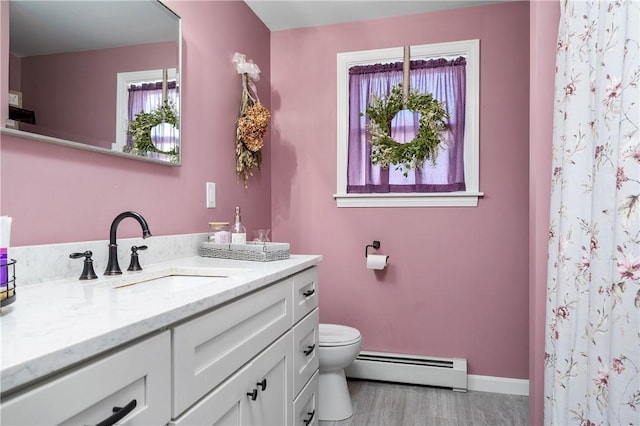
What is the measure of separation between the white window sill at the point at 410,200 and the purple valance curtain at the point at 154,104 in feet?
4.13

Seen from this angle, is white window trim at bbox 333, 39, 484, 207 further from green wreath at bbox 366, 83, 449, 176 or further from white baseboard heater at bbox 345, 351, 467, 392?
white baseboard heater at bbox 345, 351, 467, 392

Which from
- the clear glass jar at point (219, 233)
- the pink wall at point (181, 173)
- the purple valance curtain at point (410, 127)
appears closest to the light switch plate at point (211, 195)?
the pink wall at point (181, 173)

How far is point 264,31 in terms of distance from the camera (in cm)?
278

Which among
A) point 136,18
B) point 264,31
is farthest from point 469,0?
point 136,18

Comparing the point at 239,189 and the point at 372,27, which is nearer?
the point at 239,189

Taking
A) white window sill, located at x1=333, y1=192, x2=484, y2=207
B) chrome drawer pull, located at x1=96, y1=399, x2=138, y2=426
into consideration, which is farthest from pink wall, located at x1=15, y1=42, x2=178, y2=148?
white window sill, located at x1=333, y1=192, x2=484, y2=207

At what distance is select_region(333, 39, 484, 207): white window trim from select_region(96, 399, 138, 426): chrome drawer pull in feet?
6.90

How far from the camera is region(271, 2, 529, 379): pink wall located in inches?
96.7

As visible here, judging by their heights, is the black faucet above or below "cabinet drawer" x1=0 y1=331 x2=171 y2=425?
above

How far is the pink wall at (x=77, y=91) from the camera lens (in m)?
1.19

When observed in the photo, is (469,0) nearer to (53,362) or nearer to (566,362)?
(566,362)

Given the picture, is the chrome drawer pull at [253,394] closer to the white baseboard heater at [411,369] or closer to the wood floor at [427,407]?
the wood floor at [427,407]

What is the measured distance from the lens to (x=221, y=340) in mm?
1051

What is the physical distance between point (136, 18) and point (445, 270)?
214cm
